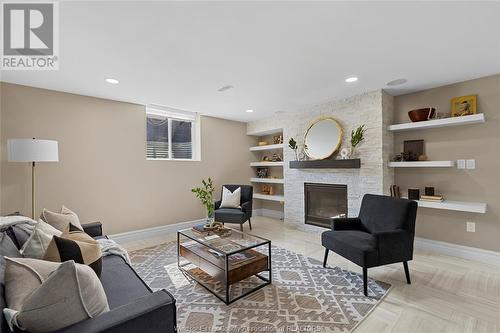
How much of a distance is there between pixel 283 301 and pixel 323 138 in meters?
2.76

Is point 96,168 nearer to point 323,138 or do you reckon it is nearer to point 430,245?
point 323,138

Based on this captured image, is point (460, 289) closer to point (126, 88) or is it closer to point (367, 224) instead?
point (367, 224)

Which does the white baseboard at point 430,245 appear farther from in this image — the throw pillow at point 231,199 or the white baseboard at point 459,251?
the throw pillow at point 231,199

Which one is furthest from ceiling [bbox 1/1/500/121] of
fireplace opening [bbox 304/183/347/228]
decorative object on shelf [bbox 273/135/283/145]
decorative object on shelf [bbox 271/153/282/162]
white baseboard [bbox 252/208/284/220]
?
white baseboard [bbox 252/208/284/220]

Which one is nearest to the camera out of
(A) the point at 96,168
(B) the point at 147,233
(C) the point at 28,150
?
(C) the point at 28,150

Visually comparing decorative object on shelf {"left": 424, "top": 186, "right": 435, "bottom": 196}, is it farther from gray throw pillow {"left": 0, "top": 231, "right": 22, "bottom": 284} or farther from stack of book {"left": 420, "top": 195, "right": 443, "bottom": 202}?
gray throw pillow {"left": 0, "top": 231, "right": 22, "bottom": 284}

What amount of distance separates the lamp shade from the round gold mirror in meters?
3.75

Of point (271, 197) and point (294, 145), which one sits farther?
point (271, 197)

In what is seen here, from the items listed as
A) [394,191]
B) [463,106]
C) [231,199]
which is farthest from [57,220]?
[463,106]

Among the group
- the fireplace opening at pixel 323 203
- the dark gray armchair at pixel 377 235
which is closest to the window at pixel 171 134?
the fireplace opening at pixel 323 203

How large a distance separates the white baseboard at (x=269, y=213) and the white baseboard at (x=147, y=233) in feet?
5.59

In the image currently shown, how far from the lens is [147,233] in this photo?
400 cm

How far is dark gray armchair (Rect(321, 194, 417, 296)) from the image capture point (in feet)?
7.30

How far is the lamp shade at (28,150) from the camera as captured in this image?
2.51 metres
